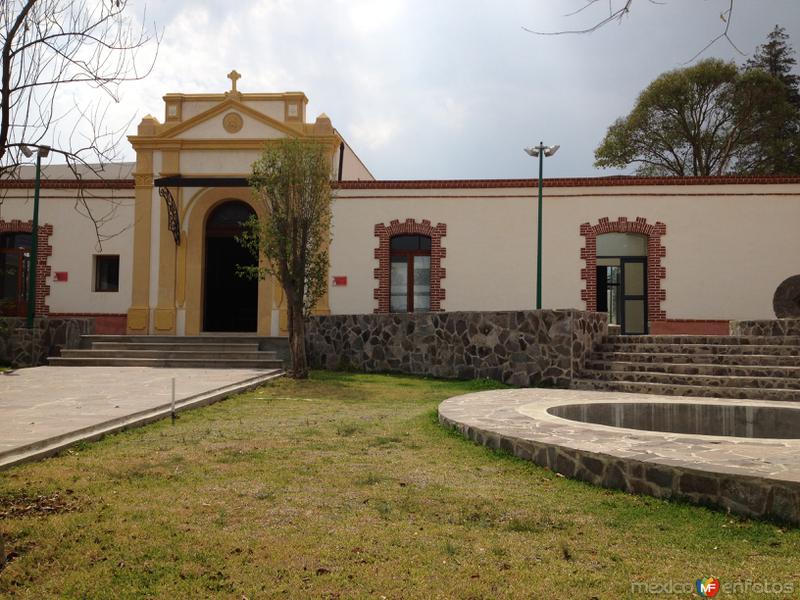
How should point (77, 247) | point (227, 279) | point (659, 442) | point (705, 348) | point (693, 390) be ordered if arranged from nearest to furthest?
point (659, 442) < point (693, 390) < point (705, 348) < point (77, 247) < point (227, 279)

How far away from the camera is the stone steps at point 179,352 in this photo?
1473cm

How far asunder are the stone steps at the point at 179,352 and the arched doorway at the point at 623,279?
8.74 meters

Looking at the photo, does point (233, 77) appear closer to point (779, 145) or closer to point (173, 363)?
point (173, 363)

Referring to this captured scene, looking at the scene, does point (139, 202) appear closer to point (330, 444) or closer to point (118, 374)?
point (118, 374)

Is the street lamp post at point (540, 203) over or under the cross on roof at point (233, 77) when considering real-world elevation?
under

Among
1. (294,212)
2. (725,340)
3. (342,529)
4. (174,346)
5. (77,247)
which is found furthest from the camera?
(77,247)

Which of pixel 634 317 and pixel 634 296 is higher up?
pixel 634 296

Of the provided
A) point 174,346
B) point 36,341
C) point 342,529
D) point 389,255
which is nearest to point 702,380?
point 342,529

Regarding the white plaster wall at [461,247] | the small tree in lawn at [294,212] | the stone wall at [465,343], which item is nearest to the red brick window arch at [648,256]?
the white plaster wall at [461,247]

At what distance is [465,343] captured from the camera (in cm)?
1380

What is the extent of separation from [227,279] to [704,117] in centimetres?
2143

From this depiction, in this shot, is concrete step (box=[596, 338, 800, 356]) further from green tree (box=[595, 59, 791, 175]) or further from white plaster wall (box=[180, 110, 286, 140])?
green tree (box=[595, 59, 791, 175])

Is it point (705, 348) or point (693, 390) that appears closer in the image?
point (693, 390)

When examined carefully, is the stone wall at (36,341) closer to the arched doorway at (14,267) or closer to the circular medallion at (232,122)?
the arched doorway at (14,267)
